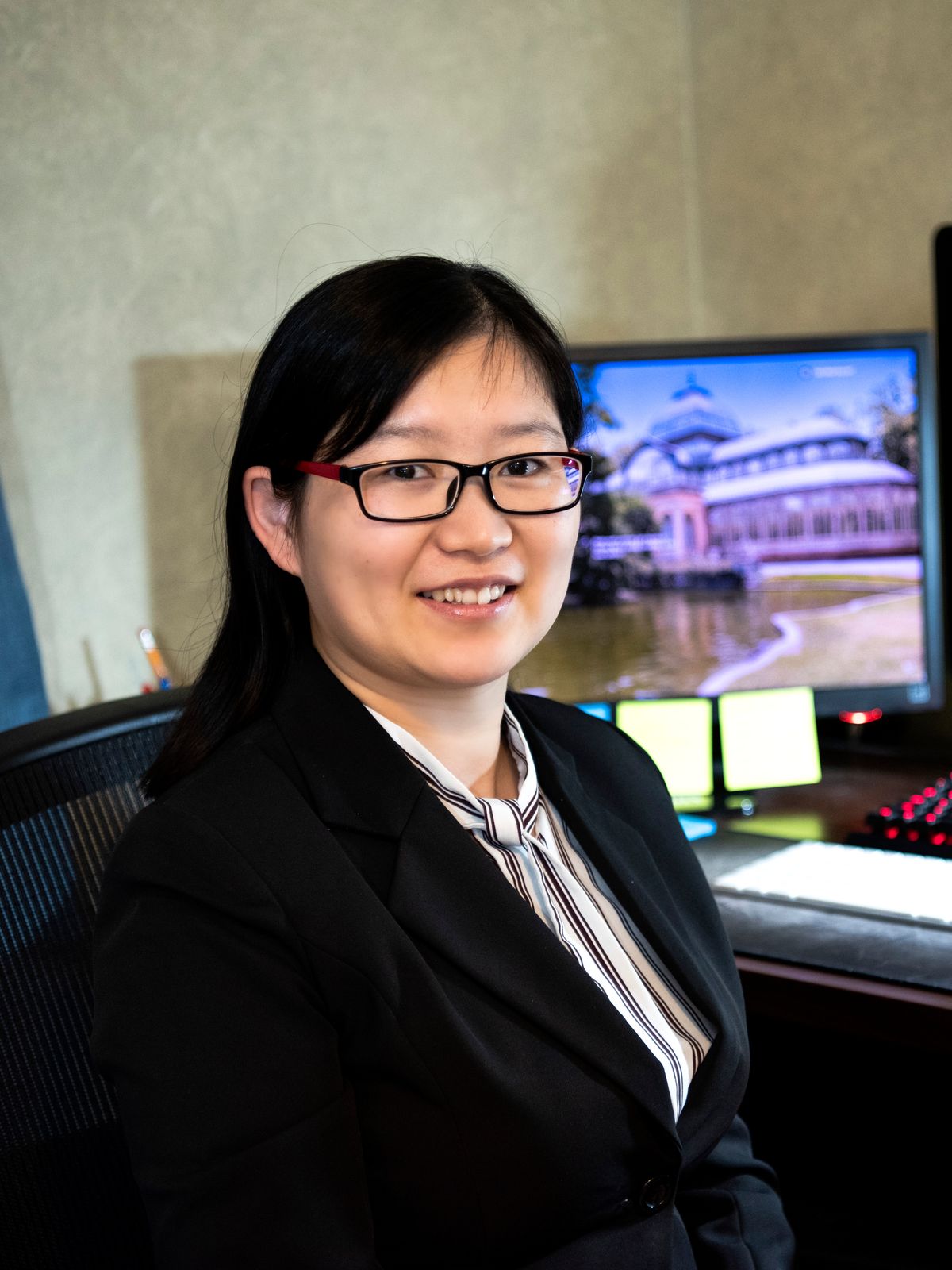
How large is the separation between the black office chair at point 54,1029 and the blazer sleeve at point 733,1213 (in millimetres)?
445

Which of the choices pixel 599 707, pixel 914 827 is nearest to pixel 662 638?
pixel 599 707

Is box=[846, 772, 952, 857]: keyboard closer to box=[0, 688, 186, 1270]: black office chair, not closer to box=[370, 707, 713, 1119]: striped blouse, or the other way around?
box=[370, 707, 713, 1119]: striped blouse

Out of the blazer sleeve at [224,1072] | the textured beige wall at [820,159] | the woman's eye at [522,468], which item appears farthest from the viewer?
the textured beige wall at [820,159]

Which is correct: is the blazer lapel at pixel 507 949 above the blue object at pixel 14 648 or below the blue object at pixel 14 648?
below

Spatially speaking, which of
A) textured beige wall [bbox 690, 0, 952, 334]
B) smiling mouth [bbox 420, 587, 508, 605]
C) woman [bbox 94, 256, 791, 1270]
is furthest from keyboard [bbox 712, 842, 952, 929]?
textured beige wall [bbox 690, 0, 952, 334]

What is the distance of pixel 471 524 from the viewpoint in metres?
0.93

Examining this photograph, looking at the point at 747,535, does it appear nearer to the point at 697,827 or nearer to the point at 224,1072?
the point at 697,827

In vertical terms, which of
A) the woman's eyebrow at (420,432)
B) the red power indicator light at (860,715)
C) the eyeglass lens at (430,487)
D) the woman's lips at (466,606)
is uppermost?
the woman's eyebrow at (420,432)

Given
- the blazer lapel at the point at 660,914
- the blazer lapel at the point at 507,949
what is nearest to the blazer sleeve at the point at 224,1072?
the blazer lapel at the point at 507,949

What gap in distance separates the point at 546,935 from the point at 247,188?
44.1 inches

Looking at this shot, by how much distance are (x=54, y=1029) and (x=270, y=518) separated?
0.40 metres

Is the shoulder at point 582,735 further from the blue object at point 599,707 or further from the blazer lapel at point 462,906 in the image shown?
the blue object at point 599,707

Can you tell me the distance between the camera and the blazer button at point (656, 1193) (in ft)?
2.96

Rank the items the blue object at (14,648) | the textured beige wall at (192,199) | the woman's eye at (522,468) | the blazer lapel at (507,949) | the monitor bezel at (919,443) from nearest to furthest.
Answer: the blazer lapel at (507,949) → the woman's eye at (522,468) → the blue object at (14,648) → the textured beige wall at (192,199) → the monitor bezel at (919,443)
